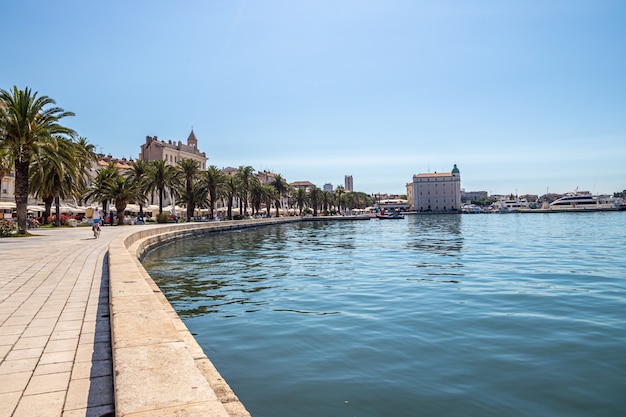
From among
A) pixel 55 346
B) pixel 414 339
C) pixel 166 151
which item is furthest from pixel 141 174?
pixel 55 346

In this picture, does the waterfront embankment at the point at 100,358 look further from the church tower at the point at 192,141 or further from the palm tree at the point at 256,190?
the church tower at the point at 192,141

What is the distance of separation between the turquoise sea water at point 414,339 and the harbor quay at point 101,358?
5.46 feet

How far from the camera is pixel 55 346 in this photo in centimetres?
563

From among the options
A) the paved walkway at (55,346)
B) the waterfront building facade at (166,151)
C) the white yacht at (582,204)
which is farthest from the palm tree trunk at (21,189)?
the white yacht at (582,204)

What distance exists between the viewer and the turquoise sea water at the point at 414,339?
19.4 feet

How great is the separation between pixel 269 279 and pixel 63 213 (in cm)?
5001

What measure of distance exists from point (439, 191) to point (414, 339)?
7487 inches

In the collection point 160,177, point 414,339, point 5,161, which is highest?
point 160,177

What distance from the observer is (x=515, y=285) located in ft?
49.5

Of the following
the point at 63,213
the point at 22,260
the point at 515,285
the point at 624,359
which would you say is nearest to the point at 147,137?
A: the point at 63,213

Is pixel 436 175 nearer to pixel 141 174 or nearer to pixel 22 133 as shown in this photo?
pixel 141 174

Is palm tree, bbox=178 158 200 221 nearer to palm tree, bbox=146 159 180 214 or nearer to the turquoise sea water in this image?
palm tree, bbox=146 159 180 214

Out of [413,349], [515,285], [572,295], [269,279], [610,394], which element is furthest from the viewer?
[269,279]

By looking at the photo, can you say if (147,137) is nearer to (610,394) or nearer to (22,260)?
(22,260)
